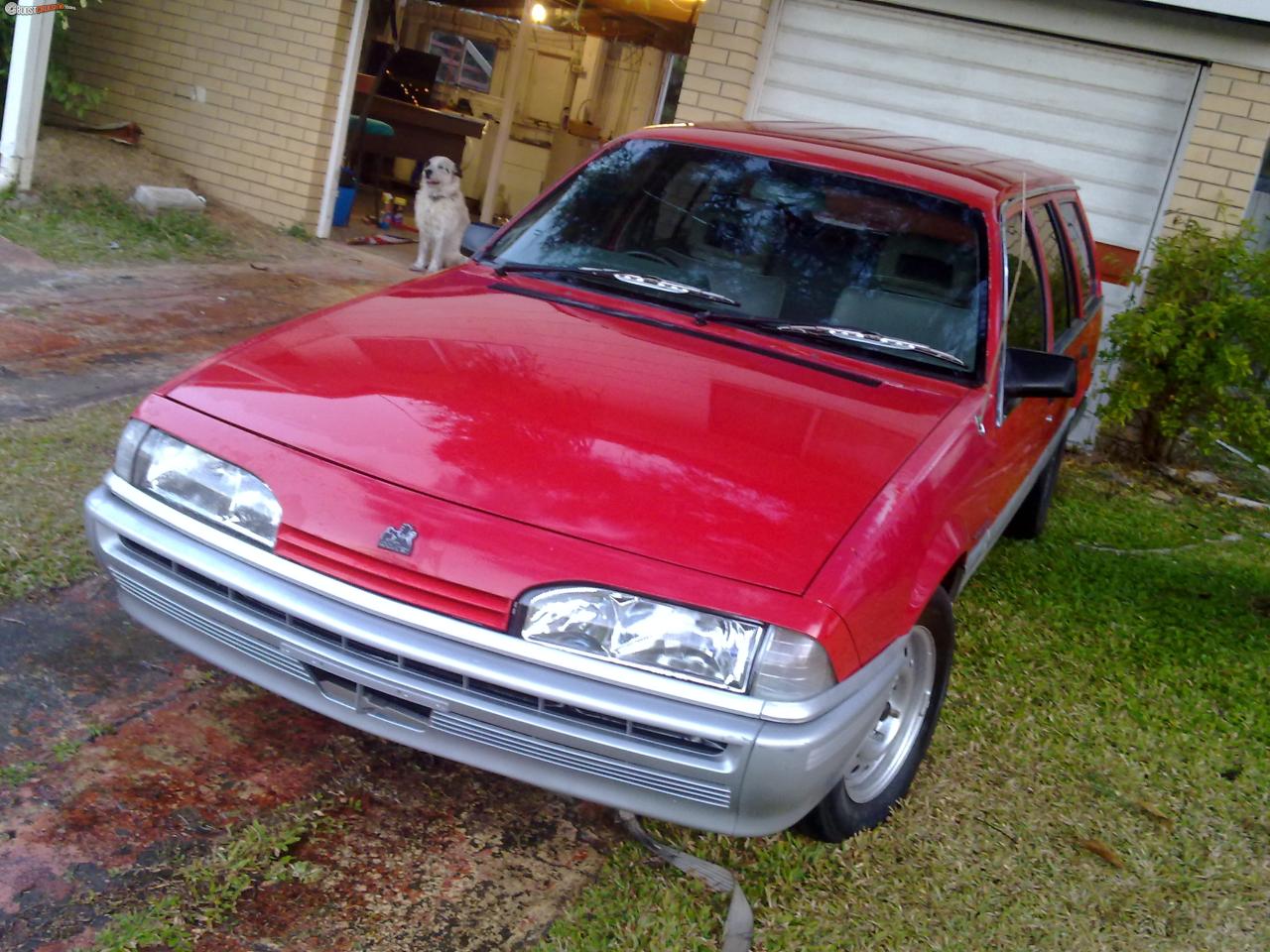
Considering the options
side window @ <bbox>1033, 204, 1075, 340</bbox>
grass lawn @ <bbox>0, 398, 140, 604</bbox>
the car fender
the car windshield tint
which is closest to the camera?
the car fender

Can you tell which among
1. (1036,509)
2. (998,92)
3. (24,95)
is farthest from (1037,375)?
(24,95)

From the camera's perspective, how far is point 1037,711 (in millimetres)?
4266

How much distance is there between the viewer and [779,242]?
12.7ft

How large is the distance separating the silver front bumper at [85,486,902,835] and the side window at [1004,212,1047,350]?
1628 mm

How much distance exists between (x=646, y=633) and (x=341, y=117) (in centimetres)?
883

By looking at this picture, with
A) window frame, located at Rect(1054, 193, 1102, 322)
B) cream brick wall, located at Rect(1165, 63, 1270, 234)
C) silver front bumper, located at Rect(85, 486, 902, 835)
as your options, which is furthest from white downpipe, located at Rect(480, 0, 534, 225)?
silver front bumper, located at Rect(85, 486, 902, 835)

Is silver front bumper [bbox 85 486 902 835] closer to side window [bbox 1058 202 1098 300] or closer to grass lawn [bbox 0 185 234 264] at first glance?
side window [bbox 1058 202 1098 300]

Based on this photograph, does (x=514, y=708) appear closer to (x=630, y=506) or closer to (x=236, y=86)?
(x=630, y=506)

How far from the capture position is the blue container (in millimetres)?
11359

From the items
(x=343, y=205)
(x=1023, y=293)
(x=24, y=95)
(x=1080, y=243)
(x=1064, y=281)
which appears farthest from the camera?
(x=343, y=205)

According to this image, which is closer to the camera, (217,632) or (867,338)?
(217,632)

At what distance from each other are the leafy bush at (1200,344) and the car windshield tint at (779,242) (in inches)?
119

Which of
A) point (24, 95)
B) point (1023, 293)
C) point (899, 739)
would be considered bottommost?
point (899, 739)

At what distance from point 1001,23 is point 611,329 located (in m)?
5.64
